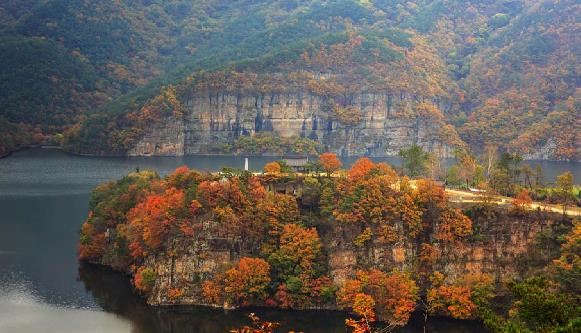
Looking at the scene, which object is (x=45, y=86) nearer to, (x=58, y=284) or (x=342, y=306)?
(x=58, y=284)

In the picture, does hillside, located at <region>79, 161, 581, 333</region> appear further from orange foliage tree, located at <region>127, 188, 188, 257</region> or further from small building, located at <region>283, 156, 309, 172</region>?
small building, located at <region>283, 156, 309, 172</region>

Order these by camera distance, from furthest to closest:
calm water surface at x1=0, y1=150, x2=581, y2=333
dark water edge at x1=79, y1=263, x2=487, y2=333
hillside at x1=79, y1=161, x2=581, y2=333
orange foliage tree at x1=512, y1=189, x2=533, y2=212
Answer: orange foliage tree at x1=512, y1=189, x2=533, y2=212
hillside at x1=79, y1=161, x2=581, y2=333
calm water surface at x1=0, y1=150, x2=581, y2=333
dark water edge at x1=79, y1=263, x2=487, y2=333

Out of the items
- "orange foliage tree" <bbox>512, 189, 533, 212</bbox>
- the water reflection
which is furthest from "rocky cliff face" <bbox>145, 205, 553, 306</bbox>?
the water reflection

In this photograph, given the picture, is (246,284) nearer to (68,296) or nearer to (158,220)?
(158,220)

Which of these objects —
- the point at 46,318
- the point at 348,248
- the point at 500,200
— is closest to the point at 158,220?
the point at 46,318

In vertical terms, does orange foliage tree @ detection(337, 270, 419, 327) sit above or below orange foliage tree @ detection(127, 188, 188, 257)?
below

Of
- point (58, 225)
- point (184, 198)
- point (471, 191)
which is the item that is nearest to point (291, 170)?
point (184, 198)
